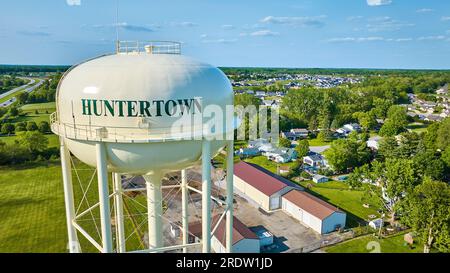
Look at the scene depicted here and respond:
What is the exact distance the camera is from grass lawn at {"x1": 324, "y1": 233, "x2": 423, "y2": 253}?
69.4 feet

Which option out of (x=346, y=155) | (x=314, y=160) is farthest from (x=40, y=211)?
(x=346, y=155)

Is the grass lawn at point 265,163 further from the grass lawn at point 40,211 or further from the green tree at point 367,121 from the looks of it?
the green tree at point 367,121

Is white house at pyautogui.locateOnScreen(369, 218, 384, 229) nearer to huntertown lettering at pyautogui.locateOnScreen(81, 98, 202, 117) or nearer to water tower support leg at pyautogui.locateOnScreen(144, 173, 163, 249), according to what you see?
water tower support leg at pyautogui.locateOnScreen(144, 173, 163, 249)

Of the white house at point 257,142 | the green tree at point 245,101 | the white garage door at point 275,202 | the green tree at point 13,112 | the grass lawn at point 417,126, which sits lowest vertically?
the white garage door at point 275,202

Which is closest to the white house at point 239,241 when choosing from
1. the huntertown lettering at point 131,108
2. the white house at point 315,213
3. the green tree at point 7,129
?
the white house at point 315,213

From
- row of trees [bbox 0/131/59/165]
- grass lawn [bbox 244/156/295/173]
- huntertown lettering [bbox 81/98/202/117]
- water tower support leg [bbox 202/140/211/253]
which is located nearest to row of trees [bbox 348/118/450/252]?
grass lawn [bbox 244/156/295/173]

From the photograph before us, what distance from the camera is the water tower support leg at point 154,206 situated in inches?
457

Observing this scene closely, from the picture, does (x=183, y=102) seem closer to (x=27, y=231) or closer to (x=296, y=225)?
(x=296, y=225)

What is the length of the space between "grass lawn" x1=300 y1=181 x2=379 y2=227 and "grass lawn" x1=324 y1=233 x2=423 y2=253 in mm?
2121

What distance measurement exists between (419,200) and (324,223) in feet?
19.2

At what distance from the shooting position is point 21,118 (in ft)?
186

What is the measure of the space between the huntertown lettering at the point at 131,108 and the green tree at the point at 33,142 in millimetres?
34692

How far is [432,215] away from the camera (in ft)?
63.5
